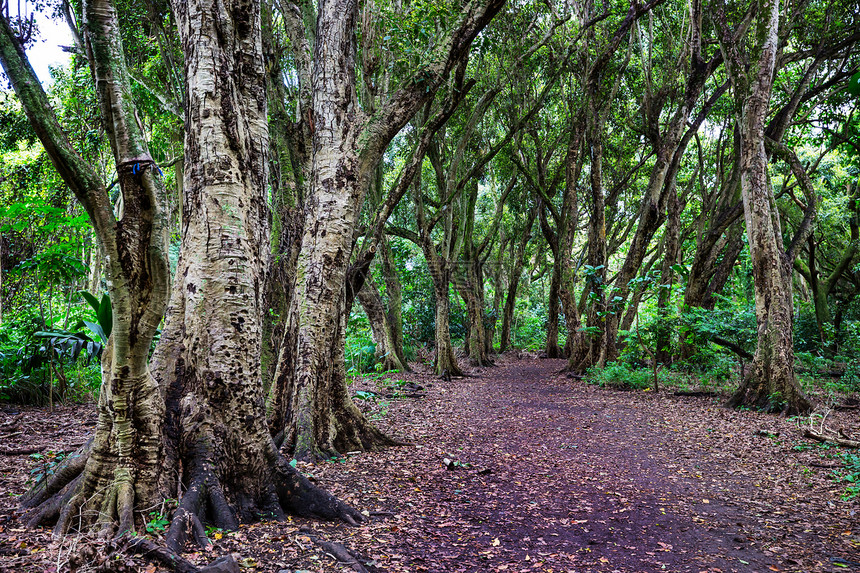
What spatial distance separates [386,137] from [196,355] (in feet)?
9.70

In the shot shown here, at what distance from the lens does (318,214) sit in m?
5.81

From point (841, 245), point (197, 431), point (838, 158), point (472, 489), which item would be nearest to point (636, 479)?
point (472, 489)

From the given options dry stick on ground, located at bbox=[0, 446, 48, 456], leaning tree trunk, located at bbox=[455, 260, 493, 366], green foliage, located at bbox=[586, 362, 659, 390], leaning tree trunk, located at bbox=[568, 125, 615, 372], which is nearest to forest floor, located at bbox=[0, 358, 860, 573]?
dry stick on ground, located at bbox=[0, 446, 48, 456]

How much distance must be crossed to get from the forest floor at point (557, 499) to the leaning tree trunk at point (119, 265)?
0.32 meters

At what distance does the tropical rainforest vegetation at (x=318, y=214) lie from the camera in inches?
129

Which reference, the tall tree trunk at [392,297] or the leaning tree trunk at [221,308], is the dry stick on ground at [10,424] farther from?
the tall tree trunk at [392,297]

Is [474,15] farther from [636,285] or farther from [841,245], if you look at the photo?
[841,245]

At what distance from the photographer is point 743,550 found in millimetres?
3844

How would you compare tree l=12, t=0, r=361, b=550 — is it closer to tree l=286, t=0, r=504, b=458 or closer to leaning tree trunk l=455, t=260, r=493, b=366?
tree l=286, t=0, r=504, b=458

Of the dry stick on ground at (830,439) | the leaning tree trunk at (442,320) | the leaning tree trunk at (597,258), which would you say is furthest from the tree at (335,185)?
the leaning tree trunk at (597,258)

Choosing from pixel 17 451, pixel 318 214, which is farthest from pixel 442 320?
pixel 17 451

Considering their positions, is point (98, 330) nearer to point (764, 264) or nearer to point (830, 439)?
point (830, 439)

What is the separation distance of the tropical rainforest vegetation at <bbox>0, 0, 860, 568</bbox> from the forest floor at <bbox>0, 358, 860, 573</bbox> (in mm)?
437

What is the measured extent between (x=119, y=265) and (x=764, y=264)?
948 cm
